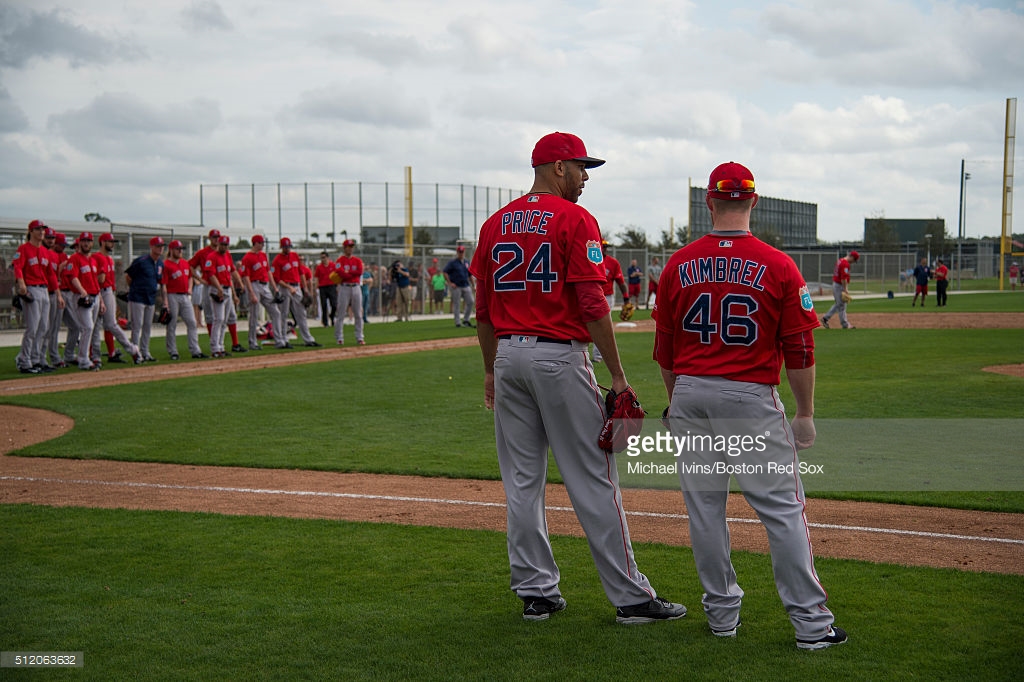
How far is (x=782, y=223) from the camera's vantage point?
259 feet

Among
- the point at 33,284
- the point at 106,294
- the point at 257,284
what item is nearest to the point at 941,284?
the point at 257,284

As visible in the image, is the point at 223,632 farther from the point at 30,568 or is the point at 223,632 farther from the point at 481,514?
the point at 481,514

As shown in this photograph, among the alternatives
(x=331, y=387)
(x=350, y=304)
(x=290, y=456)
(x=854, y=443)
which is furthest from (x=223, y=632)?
(x=350, y=304)

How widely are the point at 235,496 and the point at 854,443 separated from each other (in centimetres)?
553

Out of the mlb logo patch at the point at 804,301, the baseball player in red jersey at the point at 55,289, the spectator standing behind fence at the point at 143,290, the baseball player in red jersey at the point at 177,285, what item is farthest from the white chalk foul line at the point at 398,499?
the baseball player in red jersey at the point at 177,285

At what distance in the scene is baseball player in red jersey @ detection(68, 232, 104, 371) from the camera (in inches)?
610

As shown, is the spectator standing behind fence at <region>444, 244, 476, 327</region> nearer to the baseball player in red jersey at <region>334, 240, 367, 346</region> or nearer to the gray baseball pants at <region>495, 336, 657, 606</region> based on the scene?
the baseball player in red jersey at <region>334, 240, 367, 346</region>

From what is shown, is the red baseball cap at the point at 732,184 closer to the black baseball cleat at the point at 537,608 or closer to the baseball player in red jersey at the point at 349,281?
the black baseball cleat at the point at 537,608

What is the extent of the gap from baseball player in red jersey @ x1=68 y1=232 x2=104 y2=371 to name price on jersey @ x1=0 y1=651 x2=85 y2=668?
40.6 feet

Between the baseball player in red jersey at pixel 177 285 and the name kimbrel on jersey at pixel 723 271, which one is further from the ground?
the name kimbrel on jersey at pixel 723 271

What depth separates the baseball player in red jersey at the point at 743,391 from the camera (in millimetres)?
3957

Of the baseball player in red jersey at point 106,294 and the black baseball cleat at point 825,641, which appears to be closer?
the black baseball cleat at point 825,641

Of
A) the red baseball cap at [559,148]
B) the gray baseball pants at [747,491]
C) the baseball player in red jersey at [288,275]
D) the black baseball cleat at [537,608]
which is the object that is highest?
the red baseball cap at [559,148]

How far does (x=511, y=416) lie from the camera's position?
177 inches
